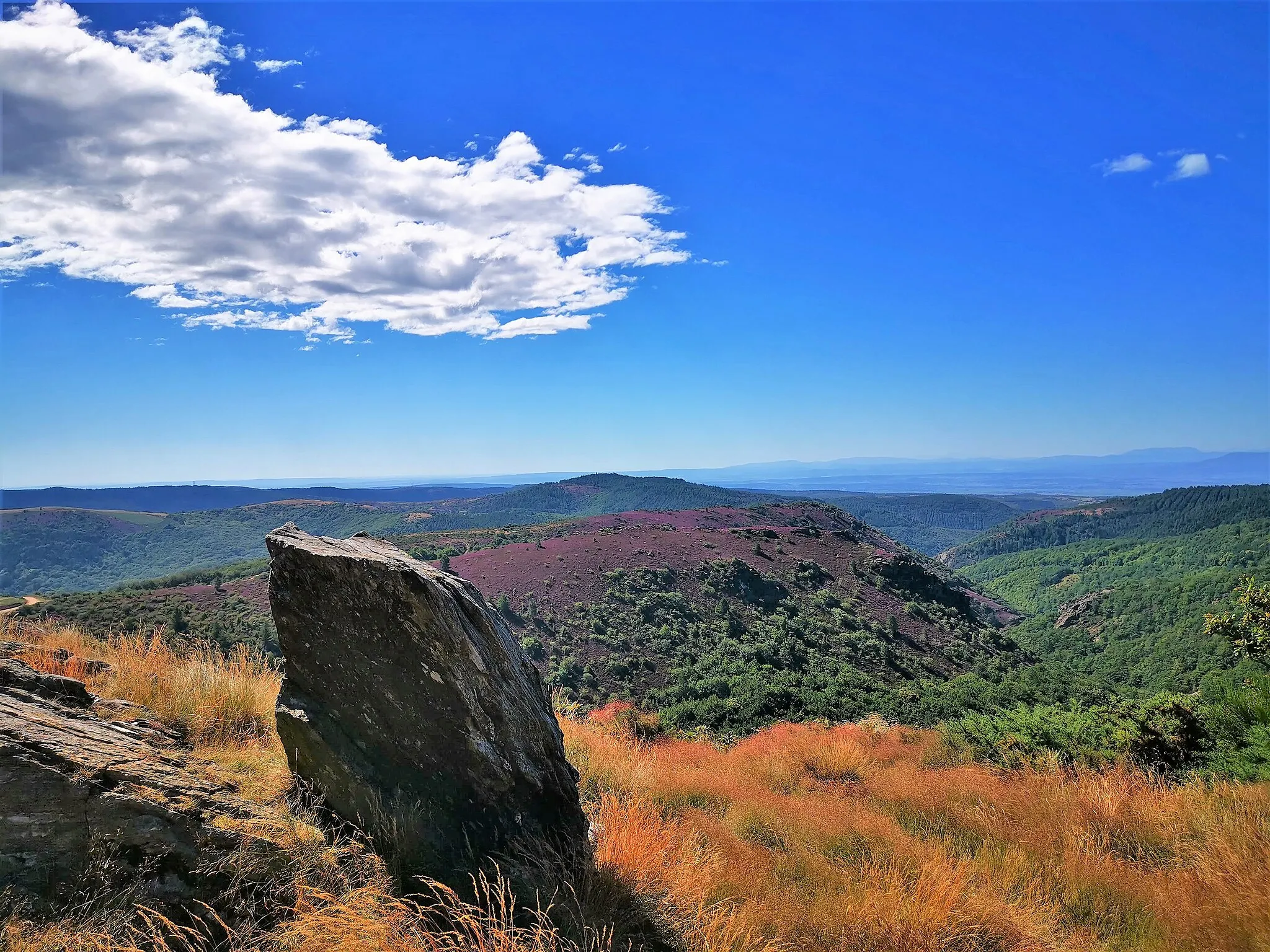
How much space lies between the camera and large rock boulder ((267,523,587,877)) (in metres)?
3.92

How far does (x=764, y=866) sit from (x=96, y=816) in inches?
173

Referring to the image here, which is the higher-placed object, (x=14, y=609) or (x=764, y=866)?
(x=764, y=866)

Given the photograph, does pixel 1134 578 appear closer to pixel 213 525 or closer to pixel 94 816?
pixel 94 816

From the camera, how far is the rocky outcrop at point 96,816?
9.31 feet

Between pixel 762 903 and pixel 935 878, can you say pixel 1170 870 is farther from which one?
pixel 762 903

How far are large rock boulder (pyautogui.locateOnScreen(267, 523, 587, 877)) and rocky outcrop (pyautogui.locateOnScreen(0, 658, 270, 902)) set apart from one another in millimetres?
658

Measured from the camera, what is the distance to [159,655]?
671cm

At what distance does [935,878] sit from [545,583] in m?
34.7

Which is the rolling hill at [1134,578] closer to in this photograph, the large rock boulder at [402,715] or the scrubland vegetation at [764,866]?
the scrubland vegetation at [764,866]

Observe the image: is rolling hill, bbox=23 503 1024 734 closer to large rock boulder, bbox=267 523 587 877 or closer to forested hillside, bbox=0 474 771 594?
large rock boulder, bbox=267 523 587 877

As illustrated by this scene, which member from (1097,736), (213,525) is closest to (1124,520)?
(1097,736)

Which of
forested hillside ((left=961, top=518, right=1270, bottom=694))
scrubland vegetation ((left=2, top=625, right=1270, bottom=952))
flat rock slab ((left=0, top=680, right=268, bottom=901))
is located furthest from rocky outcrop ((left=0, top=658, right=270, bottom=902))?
forested hillside ((left=961, top=518, right=1270, bottom=694))

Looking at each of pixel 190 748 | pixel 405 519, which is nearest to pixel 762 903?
pixel 190 748

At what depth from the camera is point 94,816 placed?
9.87 ft
